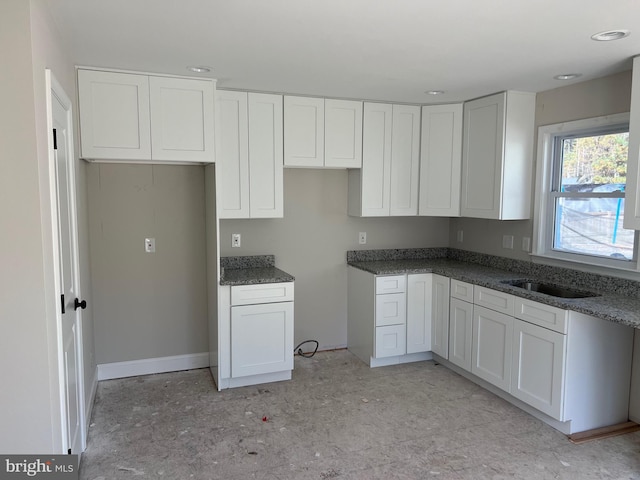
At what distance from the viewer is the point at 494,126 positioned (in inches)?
147

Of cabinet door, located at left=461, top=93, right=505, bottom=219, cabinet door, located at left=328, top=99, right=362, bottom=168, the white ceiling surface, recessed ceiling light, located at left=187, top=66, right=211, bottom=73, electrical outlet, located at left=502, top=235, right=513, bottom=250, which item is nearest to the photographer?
the white ceiling surface

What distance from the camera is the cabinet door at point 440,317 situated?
3.93m

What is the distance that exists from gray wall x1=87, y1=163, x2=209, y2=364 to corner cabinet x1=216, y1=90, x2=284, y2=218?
0.42 meters

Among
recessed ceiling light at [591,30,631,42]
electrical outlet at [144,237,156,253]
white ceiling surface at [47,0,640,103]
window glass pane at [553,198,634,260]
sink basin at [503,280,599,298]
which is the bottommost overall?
sink basin at [503,280,599,298]

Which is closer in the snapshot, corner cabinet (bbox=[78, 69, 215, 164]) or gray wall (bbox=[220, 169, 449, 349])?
corner cabinet (bbox=[78, 69, 215, 164])

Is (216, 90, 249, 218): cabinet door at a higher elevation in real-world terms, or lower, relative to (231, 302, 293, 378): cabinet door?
higher

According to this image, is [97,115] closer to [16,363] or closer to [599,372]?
[16,363]

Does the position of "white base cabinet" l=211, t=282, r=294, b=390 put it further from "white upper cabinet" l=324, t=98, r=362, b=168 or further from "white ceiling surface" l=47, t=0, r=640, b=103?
"white ceiling surface" l=47, t=0, r=640, b=103

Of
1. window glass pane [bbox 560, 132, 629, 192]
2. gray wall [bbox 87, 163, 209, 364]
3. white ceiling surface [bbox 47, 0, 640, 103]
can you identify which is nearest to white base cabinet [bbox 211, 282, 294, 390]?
gray wall [bbox 87, 163, 209, 364]

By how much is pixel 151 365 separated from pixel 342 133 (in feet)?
8.15

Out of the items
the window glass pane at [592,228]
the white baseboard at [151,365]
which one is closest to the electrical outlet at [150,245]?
the white baseboard at [151,365]

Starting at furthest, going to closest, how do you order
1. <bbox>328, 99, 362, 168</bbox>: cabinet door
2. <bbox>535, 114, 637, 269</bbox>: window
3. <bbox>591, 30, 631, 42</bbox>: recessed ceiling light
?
<bbox>328, 99, 362, 168</bbox>: cabinet door < <bbox>535, 114, 637, 269</bbox>: window < <bbox>591, 30, 631, 42</bbox>: recessed ceiling light

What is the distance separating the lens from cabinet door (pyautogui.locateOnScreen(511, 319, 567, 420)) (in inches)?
113

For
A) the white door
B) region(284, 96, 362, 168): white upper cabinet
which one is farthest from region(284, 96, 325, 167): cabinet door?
the white door
